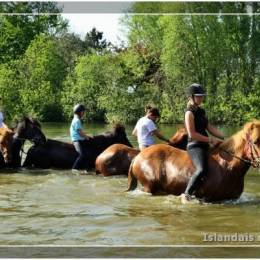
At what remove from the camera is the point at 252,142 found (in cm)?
912

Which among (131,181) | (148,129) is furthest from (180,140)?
(131,181)

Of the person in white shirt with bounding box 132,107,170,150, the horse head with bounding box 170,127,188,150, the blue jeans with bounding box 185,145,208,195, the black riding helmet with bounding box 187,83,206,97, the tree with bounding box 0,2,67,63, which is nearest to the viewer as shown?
the tree with bounding box 0,2,67,63

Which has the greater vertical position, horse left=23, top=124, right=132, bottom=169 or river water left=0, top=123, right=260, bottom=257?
horse left=23, top=124, right=132, bottom=169

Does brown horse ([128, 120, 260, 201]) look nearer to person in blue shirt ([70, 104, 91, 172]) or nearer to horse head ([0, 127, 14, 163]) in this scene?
person in blue shirt ([70, 104, 91, 172])

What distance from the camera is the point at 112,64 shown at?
1970 centimetres

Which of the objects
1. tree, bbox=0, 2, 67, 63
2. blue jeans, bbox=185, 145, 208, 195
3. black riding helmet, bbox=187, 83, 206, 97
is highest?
tree, bbox=0, 2, 67, 63

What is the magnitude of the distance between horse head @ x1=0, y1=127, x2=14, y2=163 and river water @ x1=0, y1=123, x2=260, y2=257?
204cm

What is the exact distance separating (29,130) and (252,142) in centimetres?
753

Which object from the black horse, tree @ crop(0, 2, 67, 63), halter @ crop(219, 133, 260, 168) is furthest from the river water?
tree @ crop(0, 2, 67, 63)

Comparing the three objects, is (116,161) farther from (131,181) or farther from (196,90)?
(196,90)

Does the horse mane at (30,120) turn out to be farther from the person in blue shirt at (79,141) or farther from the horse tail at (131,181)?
the horse tail at (131,181)

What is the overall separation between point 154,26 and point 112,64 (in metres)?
5.73

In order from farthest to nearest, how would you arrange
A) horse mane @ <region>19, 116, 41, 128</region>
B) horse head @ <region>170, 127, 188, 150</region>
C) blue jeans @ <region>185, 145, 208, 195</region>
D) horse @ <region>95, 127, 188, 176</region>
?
horse mane @ <region>19, 116, 41, 128</region>, horse @ <region>95, 127, 188, 176</region>, horse head @ <region>170, 127, 188, 150</region>, blue jeans @ <region>185, 145, 208, 195</region>

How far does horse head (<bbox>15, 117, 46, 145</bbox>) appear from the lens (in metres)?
14.9
